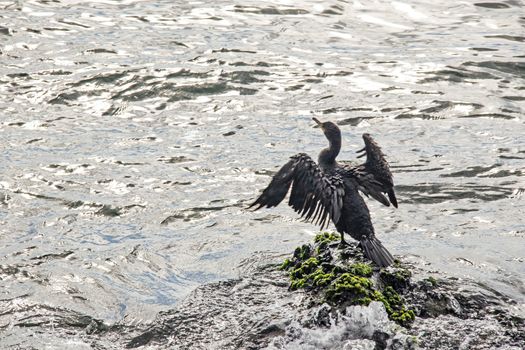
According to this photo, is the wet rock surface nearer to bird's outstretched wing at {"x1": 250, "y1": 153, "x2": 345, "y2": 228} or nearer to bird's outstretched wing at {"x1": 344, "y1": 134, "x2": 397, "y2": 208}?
bird's outstretched wing at {"x1": 250, "y1": 153, "x2": 345, "y2": 228}

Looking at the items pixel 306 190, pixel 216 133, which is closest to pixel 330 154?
pixel 306 190

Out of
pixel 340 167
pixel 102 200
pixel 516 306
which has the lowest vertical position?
pixel 102 200

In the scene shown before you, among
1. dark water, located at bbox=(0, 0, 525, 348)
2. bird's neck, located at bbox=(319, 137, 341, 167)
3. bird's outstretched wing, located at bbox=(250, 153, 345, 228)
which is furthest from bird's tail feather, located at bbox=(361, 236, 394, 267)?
dark water, located at bbox=(0, 0, 525, 348)

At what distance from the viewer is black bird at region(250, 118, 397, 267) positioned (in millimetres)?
9508

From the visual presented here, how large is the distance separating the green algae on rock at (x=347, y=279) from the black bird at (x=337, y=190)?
0.58 ft

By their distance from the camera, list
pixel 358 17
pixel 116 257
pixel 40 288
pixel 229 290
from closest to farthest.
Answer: pixel 229 290 < pixel 40 288 < pixel 116 257 < pixel 358 17

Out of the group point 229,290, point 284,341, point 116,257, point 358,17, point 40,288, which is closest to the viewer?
point 284,341

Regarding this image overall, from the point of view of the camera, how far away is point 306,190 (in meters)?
9.61

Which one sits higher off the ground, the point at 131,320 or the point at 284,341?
the point at 284,341

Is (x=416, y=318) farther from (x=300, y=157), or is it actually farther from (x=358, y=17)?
(x=358, y=17)

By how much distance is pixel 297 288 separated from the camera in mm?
9336

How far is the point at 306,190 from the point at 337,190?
36 centimetres

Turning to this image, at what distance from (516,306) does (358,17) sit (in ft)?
43.6

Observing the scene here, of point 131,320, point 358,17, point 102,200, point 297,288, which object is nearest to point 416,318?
point 297,288
